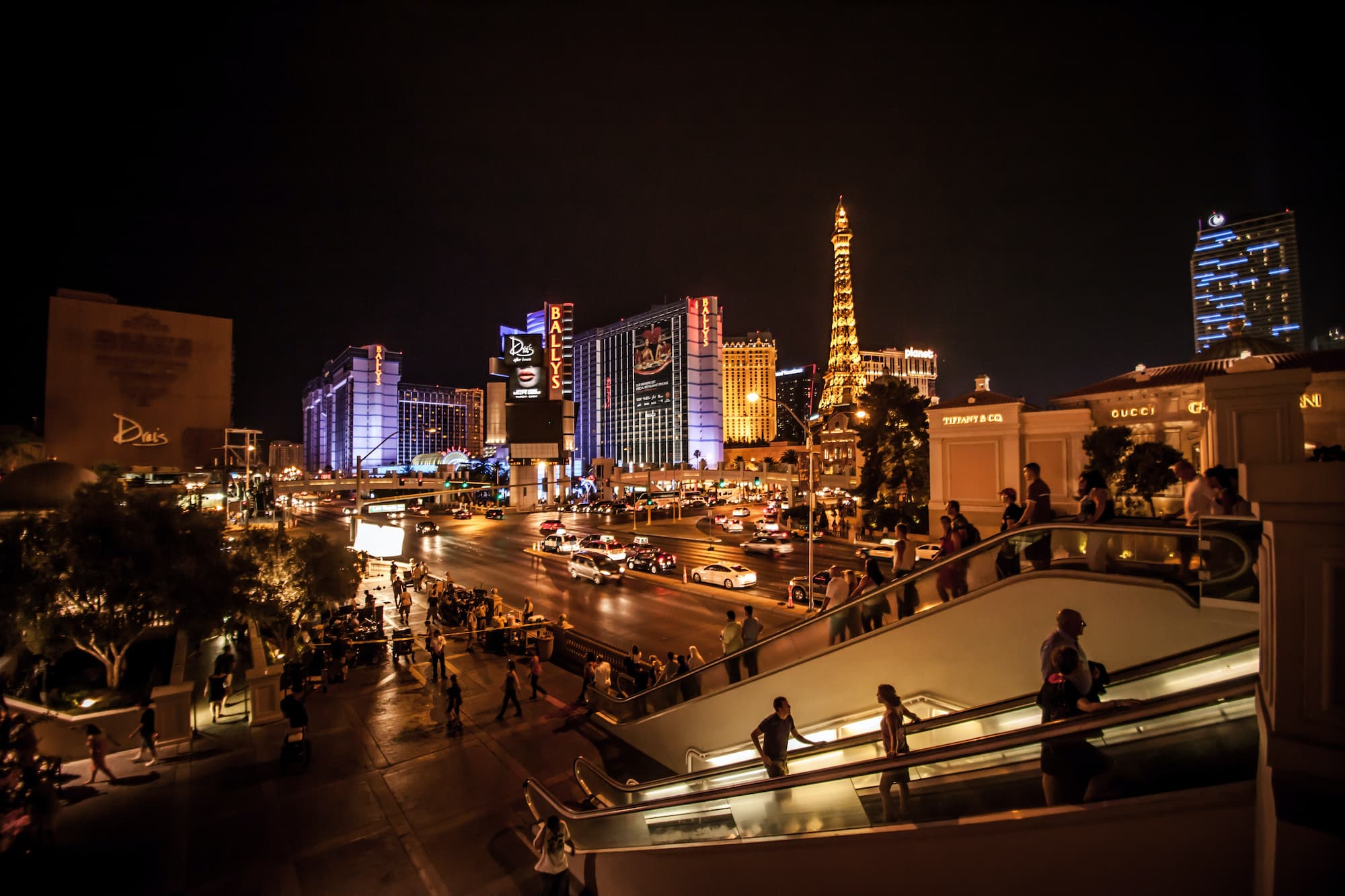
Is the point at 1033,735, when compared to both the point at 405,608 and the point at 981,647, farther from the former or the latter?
the point at 405,608

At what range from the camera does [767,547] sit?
33.2 metres

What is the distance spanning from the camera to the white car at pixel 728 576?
23.6m

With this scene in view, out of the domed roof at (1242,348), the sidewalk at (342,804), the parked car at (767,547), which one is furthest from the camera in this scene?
the parked car at (767,547)

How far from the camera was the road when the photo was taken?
1873cm

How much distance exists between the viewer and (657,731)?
34.0ft

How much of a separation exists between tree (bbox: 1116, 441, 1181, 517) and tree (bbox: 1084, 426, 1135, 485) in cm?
31

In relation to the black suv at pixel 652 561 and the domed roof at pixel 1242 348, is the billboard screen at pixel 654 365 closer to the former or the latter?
the black suv at pixel 652 561

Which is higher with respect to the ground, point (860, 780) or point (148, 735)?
point (860, 780)

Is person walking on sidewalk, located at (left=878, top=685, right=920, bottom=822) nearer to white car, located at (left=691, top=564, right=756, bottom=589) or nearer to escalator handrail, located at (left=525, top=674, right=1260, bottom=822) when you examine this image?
escalator handrail, located at (left=525, top=674, right=1260, bottom=822)

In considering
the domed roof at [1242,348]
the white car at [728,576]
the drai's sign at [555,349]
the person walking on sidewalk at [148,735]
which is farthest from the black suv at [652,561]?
the drai's sign at [555,349]

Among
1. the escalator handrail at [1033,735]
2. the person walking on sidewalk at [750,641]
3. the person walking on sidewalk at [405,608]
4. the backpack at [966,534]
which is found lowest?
the person walking on sidewalk at [405,608]

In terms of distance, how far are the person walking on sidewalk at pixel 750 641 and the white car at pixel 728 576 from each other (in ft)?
41.4

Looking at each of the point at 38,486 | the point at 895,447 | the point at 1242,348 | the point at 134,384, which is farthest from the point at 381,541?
the point at 1242,348

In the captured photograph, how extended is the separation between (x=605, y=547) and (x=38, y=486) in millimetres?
23561
